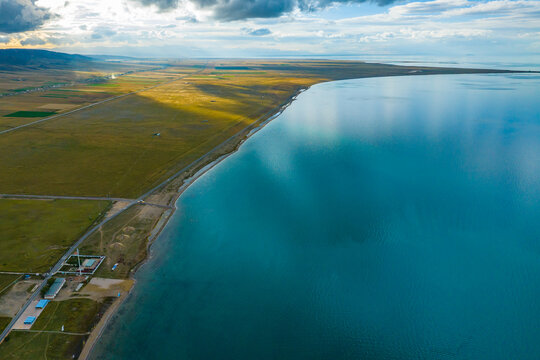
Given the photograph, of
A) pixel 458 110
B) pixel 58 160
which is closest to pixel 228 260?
pixel 58 160

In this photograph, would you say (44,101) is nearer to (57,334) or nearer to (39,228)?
(39,228)

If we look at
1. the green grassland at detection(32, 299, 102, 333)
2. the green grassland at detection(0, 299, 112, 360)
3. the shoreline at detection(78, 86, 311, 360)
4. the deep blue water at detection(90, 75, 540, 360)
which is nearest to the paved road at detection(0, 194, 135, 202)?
the shoreline at detection(78, 86, 311, 360)

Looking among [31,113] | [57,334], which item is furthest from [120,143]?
[57,334]

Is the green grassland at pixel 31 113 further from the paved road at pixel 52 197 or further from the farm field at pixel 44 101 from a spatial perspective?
the paved road at pixel 52 197

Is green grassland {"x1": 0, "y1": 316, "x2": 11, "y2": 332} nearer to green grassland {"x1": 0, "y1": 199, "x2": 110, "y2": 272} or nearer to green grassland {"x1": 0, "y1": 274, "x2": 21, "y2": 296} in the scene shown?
green grassland {"x1": 0, "y1": 274, "x2": 21, "y2": 296}

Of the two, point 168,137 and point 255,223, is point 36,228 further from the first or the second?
point 168,137
